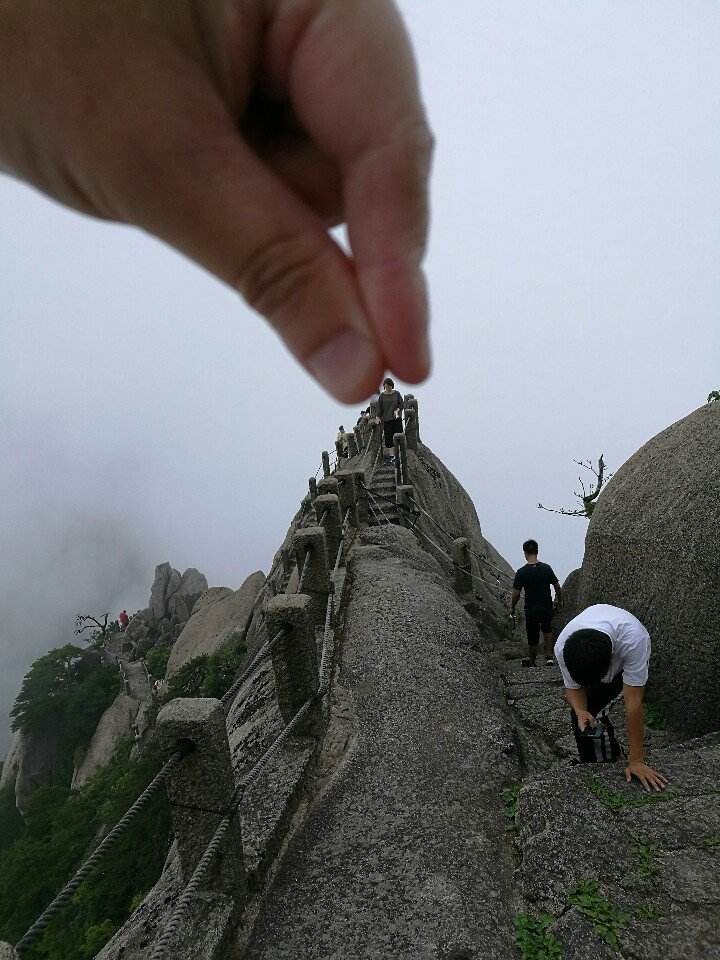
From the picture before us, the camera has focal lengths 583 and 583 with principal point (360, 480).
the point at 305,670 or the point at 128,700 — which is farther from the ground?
the point at 305,670

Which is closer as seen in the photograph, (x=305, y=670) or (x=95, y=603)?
(x=305, y=670)

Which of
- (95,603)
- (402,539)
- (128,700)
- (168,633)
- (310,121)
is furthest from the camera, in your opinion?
(95,603)

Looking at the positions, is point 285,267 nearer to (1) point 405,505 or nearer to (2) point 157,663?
(1) point 405,505

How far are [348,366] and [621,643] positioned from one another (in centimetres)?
357

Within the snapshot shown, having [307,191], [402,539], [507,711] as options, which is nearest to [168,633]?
[402,539]

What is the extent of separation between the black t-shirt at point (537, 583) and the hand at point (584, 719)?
3.42m

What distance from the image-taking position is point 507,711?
5.20 metres

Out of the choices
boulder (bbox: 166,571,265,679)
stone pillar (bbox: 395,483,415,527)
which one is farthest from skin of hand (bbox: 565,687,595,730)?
boulder (bbox: 166,571,265,679)

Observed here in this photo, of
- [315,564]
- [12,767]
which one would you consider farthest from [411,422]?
[12,767]

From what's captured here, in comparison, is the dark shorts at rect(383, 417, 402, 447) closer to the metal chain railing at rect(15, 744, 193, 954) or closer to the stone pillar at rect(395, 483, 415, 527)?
the stone pillar at rect(395, 483, 415, 527)

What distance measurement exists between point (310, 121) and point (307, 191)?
0.47ft

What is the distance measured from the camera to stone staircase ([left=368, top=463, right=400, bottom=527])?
11.4 m

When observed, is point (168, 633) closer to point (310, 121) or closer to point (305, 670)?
point (305, 670)

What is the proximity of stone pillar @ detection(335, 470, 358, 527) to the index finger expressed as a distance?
8.00 metres
